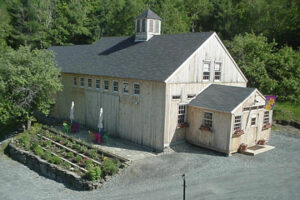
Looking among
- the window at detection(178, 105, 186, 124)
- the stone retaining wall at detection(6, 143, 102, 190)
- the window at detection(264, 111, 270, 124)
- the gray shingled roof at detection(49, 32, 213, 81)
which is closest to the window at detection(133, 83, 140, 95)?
the gray shingled roof at detection(49, 32, 213, 81)

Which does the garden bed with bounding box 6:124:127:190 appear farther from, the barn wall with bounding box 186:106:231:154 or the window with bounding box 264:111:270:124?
the window with bounding box 264:111:270:124

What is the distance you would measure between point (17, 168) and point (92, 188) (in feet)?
23.4

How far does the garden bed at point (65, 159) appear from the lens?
15.1 metres

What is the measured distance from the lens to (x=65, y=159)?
57.4 ft

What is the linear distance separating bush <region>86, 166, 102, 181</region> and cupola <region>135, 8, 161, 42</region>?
43.8 feet

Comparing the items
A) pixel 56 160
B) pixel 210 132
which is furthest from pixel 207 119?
pixel 56 160

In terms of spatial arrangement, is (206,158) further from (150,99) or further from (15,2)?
(15,2)

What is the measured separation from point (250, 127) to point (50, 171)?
1308 centimetres

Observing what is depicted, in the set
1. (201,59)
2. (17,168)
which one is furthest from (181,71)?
(17,168)

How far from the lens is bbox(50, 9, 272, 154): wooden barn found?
18.2 m

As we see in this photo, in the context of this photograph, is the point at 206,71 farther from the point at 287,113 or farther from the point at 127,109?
the point at 287,113

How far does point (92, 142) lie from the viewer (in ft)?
66.6

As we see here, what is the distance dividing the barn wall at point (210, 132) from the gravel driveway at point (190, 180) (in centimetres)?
59

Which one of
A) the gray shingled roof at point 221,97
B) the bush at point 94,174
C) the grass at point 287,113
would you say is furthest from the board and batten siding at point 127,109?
the grass at point 287,113
